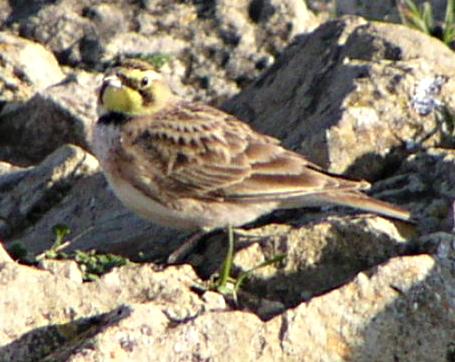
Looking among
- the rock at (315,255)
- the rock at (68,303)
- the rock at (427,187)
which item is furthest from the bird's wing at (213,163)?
the rock at (68,303)

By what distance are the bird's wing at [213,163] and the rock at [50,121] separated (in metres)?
1.50

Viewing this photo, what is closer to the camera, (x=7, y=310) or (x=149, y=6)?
(x=7, y=310)

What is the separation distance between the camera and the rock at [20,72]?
10.6 metres

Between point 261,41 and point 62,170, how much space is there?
2.37m

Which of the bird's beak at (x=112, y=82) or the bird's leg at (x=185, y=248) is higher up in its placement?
the bird's beak at (x=112, y=82)

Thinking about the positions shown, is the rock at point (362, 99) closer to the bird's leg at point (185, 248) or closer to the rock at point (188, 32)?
the bird's leg at point (185, 248)

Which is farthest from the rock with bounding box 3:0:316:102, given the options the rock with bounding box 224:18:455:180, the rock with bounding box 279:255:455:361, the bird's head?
the rock with bounding box 279:255:455:361

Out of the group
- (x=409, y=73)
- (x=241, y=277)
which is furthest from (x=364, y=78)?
(x=241, y=277)

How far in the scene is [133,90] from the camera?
341 inches

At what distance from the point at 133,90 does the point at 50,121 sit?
1510 millimetres

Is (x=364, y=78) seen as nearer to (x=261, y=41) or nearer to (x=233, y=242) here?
(x=233, y=242)

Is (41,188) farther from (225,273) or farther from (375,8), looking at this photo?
(375,8)

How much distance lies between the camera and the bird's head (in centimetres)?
858

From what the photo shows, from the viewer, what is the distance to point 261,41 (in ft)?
35.7
